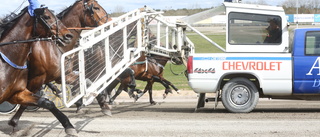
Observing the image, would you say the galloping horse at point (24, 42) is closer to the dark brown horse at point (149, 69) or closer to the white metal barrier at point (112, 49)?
the white metal barrier at point (112, 49)

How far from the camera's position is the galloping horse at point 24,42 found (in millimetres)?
7457

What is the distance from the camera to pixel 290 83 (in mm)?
10523

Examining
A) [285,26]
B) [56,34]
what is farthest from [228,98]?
[56,34]

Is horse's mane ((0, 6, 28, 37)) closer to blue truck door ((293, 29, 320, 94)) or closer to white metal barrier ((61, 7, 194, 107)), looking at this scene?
white metal barrier ((61, 7, 194, 107))

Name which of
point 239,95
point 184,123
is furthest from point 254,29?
point 184,123

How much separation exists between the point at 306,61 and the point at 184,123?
10.2ft

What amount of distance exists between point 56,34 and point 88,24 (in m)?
3.51

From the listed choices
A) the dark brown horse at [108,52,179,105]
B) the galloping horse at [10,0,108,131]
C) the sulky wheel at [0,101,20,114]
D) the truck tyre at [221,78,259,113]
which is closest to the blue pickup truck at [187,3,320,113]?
the truck tyre at [221,78,259,113]

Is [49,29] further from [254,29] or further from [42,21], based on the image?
[254,29]

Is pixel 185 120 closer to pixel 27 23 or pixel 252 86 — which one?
pixel 252 86

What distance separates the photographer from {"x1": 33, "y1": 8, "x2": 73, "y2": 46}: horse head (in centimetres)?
761

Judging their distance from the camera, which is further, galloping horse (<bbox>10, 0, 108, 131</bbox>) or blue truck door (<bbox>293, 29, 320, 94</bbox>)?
blue truck door (<bbox>293, 29, 320, 94</bbox>)

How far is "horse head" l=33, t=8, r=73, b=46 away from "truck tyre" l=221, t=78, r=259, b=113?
14.4 ft

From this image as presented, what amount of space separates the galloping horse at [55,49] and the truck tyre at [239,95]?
3236mm
